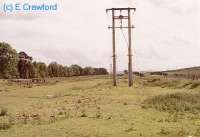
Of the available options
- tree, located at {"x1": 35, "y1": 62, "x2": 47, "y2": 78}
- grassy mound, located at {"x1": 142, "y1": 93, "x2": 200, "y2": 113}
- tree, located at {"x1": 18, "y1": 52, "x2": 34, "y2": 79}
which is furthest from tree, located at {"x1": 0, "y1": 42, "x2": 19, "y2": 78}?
grassy mound, located at {"x1": 142, "y1": 93, "x2": 200, "y2": 113}

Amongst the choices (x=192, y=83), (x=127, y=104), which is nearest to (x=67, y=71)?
(x=192, y=83)

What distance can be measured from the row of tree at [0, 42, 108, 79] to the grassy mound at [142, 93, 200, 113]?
7347 centimetres

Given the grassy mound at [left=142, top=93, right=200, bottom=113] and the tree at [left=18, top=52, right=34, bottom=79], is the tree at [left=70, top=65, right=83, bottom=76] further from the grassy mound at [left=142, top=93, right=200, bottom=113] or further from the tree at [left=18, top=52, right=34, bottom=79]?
the grassy mound at [left=142, top=93, right=200, bottom=113]

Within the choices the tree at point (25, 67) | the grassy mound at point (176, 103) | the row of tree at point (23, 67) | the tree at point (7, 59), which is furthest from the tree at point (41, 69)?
the grassy mound at point (176, 103)

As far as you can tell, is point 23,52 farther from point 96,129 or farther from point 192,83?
point 96,129

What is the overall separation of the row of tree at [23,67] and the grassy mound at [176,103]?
241ft

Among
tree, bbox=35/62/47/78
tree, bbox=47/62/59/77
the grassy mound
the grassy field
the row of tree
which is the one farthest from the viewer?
tree, bbox=47/62/59/77

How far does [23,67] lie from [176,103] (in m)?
95.7

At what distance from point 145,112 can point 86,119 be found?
409 cm

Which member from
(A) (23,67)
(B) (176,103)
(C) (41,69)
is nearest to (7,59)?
(A) (23,67)

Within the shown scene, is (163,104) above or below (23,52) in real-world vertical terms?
below

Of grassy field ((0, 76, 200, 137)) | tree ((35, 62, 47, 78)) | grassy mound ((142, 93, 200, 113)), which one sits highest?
tree ((35, 62, 47, 78))

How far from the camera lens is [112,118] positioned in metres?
22.3

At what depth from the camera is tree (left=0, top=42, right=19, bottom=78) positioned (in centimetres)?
9994
